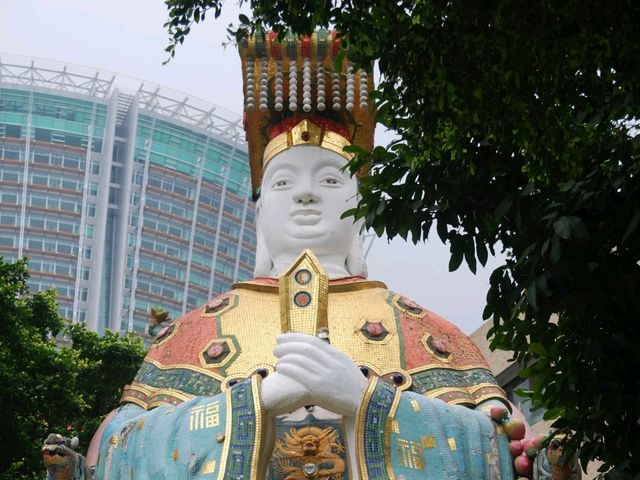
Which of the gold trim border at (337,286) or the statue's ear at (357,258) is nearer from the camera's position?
the gold trim border at (337,286)

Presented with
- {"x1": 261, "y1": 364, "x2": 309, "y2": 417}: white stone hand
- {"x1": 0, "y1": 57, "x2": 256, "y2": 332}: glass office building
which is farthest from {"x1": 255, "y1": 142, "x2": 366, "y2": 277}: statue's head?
{"x1": 0, "y1": 57, "x2": 256, "y2": 332}: glass office building

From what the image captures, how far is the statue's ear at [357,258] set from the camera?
9031mm

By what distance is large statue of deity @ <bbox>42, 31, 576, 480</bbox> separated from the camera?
7.38 metres

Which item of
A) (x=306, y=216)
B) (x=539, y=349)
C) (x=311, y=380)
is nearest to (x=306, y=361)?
(x=311, y=380)

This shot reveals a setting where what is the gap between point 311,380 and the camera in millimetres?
7293

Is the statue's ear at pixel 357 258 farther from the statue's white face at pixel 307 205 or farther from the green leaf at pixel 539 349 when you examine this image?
the green leaf at pixel 539 349

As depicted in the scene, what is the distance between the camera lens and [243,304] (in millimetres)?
8539

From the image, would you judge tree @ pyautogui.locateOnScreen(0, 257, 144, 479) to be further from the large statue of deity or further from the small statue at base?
the small statue at base

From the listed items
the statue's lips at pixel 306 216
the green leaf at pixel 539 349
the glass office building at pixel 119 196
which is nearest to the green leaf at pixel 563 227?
the green leaf at pixel 539 349

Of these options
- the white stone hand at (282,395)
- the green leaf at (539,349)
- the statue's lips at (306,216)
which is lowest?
the green leaf at (539,349)

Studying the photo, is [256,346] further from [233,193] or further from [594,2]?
[233,193]

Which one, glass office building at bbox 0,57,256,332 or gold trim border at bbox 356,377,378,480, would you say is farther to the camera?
glass office building at bbox 0,57,256,332

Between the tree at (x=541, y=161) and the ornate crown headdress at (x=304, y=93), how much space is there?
9.21 ft

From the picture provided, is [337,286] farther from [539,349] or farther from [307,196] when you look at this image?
[539,349]
